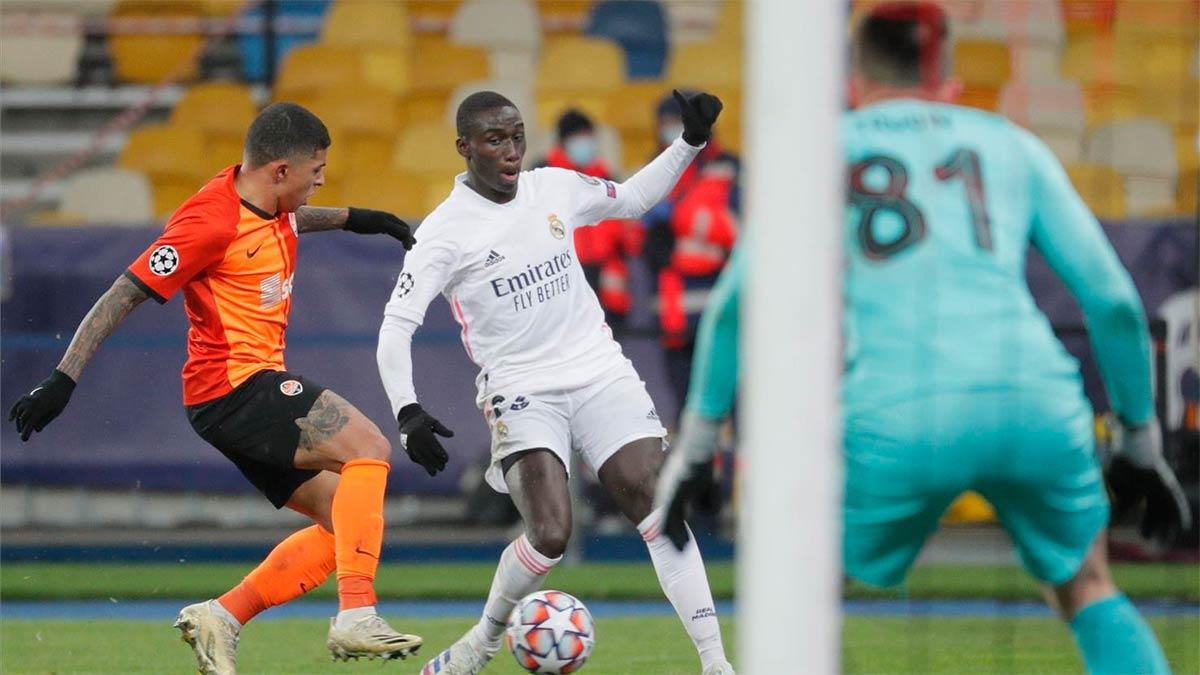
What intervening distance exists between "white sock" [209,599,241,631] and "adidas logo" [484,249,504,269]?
141cm

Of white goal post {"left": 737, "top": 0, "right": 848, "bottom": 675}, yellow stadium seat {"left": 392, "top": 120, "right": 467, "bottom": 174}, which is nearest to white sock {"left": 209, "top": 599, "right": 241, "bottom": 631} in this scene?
white goal post {"left": 737, "top": 0, "right": 848, "bottom": 675}

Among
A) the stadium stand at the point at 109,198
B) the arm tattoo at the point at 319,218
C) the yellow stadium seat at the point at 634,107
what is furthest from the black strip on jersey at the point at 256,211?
the yellow stadium seat at the point at 634,107

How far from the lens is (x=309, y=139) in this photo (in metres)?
6.11

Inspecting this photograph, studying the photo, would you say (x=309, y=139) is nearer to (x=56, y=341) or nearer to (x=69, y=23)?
(x=56, y=341)

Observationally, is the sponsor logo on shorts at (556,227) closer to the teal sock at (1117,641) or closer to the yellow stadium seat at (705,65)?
the teal sock at (1117,641)

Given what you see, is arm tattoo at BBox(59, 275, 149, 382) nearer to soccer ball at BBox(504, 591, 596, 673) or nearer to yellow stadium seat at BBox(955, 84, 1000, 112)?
soccer ball at BBox(504, 591, 596, 673)

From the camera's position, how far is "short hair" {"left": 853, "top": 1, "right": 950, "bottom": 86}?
3807mm

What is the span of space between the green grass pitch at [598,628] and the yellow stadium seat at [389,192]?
2.48 m

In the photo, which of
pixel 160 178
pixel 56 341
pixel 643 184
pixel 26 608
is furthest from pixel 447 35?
pixel 643 184

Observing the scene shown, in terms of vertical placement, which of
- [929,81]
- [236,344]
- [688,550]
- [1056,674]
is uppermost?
[929,81]

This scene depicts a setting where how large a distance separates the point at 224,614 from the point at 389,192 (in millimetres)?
6325

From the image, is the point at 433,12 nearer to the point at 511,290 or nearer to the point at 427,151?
the point at 427,151

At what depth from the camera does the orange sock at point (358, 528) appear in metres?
5.76

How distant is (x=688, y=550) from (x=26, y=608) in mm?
4987
